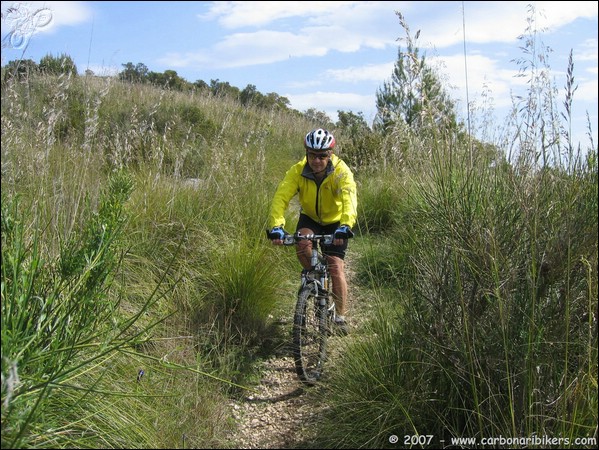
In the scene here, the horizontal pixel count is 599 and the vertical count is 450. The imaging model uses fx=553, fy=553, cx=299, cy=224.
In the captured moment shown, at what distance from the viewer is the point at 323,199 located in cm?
514

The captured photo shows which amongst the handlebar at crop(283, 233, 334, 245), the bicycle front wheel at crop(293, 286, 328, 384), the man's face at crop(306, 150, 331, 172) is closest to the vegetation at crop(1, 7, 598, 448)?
the bicycle front wheel at crop(293, 286, 328, 384)

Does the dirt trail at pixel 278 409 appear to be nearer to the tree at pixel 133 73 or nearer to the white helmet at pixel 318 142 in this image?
the white helmet at pixel 318 142

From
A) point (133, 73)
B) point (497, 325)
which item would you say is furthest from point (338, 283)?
point (133, 73)

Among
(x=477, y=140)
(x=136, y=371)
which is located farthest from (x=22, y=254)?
(x=477, y=140)

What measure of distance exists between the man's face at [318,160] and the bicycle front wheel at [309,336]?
43.8 inches

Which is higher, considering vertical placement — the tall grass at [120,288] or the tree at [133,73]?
the tree at [133,73]

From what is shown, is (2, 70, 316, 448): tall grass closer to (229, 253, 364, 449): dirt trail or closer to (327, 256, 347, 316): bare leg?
(229, 253, 364, 449): dirt trail

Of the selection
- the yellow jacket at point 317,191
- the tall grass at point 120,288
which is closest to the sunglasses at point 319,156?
the yellow jacket at point 317,191

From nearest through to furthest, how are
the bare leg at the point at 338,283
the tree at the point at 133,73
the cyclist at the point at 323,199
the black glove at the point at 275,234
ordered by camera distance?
the black glove at the point at 275,234 < the cyclist at the point at 323,199 < the bare leg at the point at 338,283 < the tree at the point at 133,73

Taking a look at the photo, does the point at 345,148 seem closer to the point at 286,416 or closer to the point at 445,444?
the point at 286,416

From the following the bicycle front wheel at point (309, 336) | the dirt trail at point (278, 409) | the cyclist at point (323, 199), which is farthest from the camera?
the cyclist at point (323, 199)

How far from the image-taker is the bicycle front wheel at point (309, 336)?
13.8 ft

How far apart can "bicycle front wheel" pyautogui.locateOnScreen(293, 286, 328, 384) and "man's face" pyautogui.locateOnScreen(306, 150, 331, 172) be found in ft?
3.65

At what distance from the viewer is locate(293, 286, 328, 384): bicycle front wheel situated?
4207 mm
